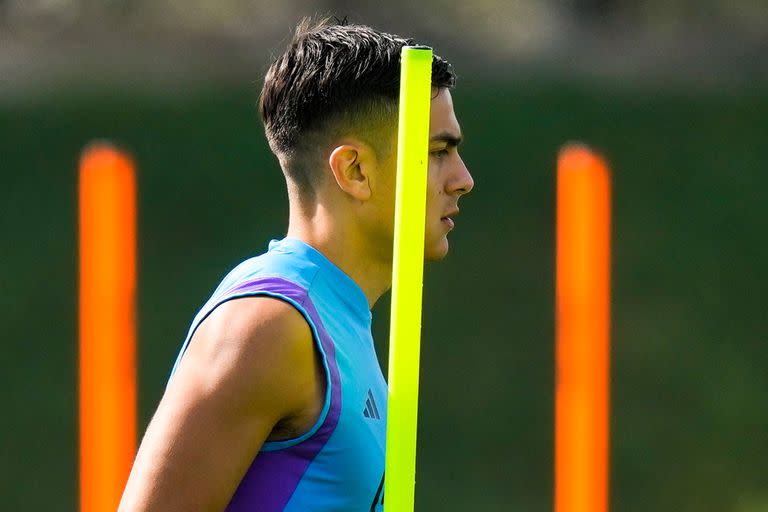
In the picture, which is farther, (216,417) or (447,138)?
(447,138)

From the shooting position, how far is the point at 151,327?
4734 mm

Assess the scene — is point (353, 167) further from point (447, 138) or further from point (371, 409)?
point (371, 409)

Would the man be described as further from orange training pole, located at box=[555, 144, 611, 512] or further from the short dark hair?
orange training pole, located at box=[555, 144, 611, 512]

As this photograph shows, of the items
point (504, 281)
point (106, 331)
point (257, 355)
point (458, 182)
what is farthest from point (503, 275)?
point (257, 355)

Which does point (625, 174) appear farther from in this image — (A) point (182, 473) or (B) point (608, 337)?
(A) point (182, 473)

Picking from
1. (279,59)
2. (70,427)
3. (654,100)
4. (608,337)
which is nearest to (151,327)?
(70,427)

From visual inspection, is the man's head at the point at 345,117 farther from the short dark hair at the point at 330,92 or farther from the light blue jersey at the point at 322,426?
the light blue jersey at the point at 322,426

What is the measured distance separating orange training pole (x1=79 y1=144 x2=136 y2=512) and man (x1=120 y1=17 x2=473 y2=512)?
8.43 feet

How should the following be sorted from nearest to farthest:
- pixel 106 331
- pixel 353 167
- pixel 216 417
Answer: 1. pixel 216 417
2. pixel 353 167
3. pixel 106 331

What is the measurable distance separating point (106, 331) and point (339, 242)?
271 cm

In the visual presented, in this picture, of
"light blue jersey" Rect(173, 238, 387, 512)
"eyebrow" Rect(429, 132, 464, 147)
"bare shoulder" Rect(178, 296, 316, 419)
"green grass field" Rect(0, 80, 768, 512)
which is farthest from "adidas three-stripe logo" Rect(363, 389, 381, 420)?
"green grass field" Rect(0, 80, 768, 512)

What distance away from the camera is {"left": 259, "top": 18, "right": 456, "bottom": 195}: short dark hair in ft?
6.68

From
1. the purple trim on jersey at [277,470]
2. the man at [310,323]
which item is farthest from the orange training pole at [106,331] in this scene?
the purple trim on jersey at [277,470]

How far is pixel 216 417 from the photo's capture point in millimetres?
1683
